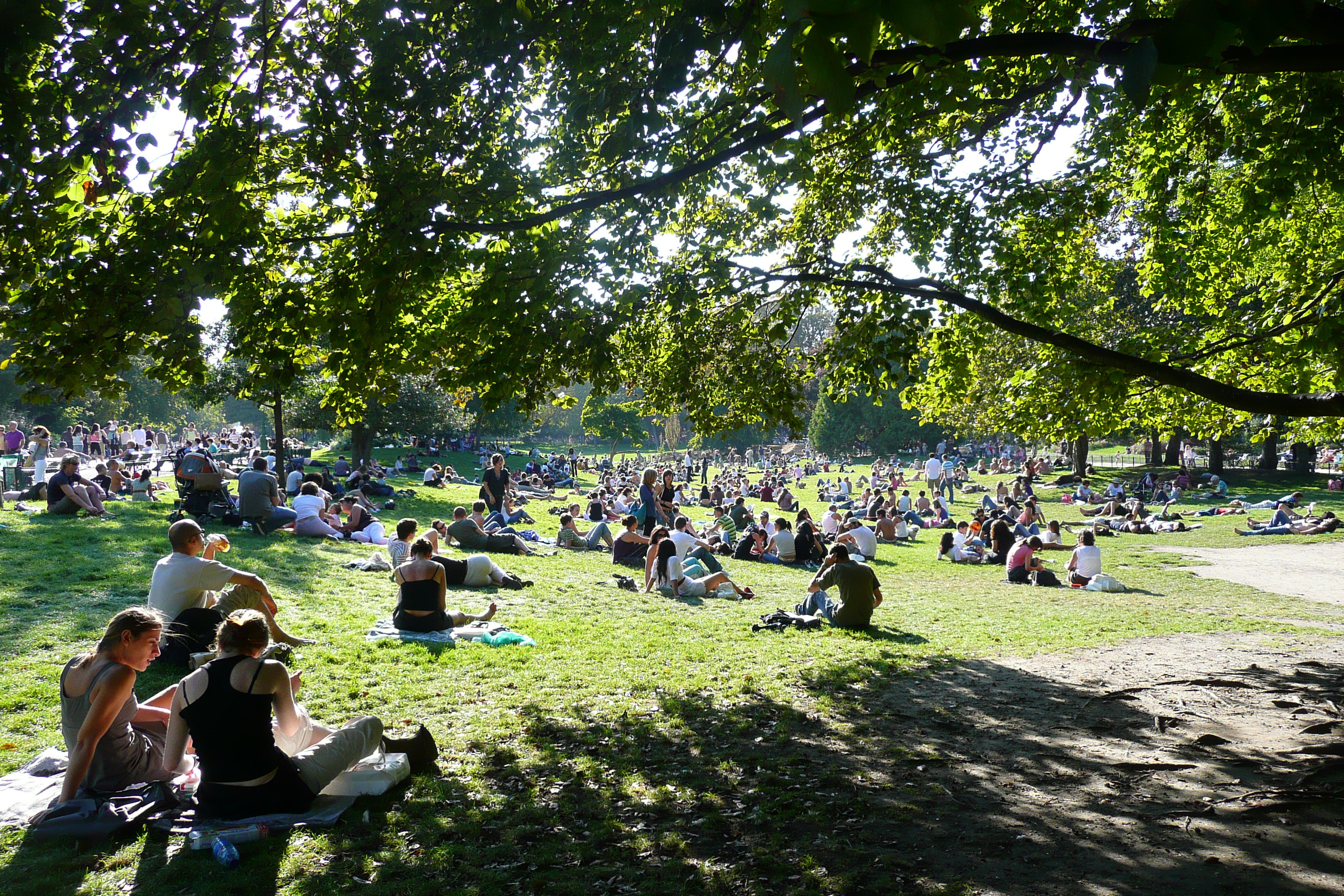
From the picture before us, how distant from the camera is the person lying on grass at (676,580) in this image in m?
14.4

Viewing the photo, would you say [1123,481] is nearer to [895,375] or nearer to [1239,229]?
[1239,229]

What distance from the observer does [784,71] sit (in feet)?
7.19

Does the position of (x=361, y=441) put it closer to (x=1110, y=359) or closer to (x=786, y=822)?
(x=1110, y=359)

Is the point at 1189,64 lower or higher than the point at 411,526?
higher

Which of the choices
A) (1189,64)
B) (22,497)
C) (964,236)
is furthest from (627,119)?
(22,497)

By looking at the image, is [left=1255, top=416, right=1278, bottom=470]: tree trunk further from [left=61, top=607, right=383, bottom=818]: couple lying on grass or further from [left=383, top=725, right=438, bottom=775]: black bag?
[left=61, top=607, right=383, bottom=818]: couple lying on grass

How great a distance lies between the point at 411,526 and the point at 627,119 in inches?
304

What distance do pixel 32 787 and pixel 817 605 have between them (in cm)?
935

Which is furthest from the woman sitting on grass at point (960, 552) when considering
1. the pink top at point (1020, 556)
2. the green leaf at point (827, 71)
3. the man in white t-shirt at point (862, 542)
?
the green leaf at point (827, 71)

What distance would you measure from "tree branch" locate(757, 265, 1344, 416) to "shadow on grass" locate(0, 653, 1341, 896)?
291cm

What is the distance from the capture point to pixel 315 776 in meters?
5.25

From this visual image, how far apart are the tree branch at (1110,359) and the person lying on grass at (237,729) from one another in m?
7.11

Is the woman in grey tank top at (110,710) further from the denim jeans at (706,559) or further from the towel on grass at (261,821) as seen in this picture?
the denim jeans at (706,559)

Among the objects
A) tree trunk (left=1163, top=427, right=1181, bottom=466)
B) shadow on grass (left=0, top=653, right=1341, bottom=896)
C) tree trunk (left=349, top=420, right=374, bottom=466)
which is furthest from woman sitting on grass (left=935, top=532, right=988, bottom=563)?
tree trunk (left=1163, top=427, right=1181, bottom=466)
